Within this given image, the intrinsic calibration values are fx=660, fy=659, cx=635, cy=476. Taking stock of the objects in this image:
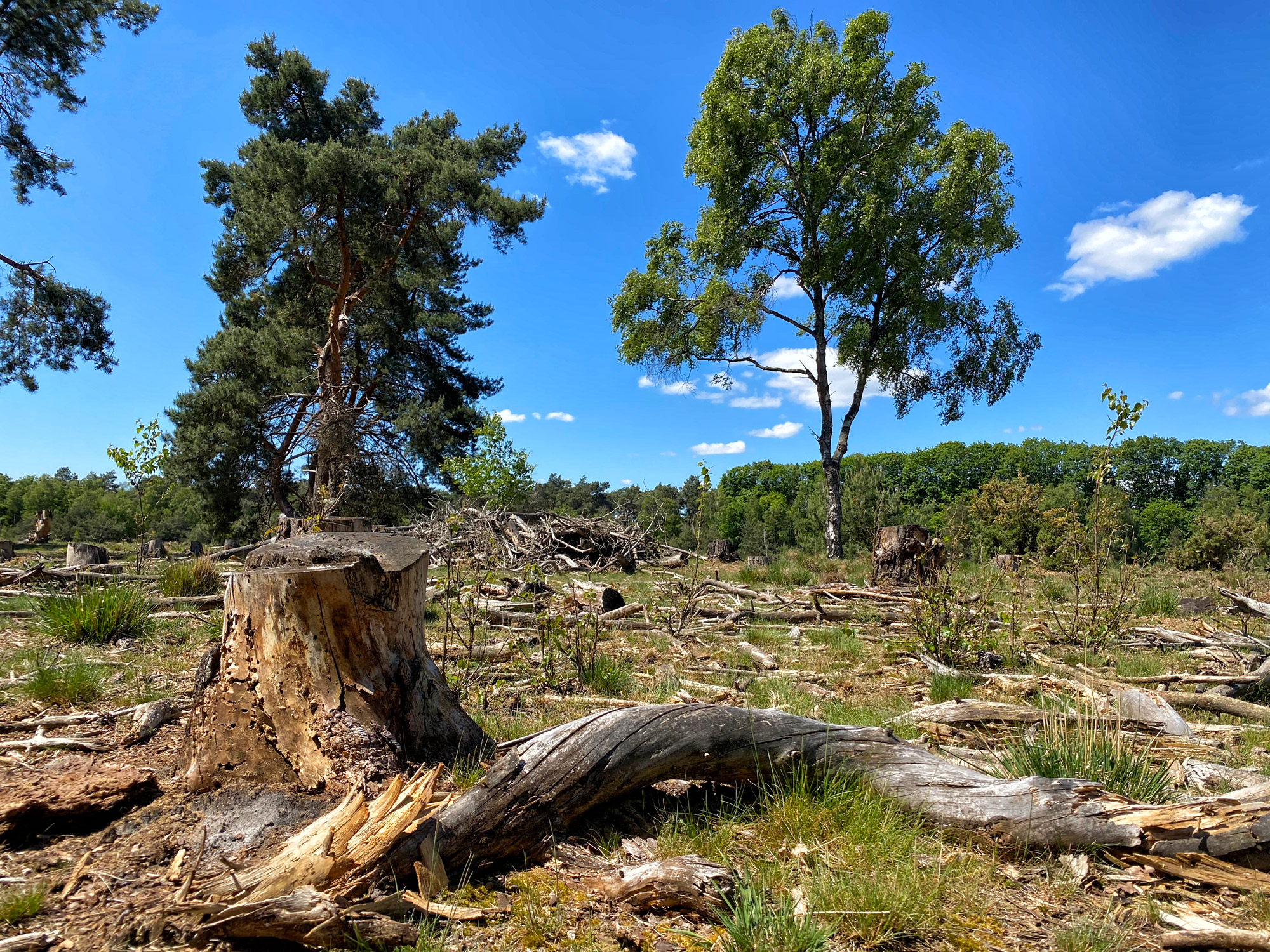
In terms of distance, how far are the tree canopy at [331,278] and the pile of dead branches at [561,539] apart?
473cm

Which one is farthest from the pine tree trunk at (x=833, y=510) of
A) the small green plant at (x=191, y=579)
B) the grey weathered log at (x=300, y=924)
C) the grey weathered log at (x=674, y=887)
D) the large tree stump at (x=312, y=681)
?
the grey weathered log at (x=300, y=924)

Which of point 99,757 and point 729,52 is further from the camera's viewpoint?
point 729,52

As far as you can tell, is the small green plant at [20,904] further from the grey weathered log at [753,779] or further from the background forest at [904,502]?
the background forest at [904,502]

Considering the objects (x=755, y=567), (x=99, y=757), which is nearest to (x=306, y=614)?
(x=99, y=757)

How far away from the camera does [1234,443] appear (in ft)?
131

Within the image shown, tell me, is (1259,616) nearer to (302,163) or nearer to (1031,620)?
(1031,620)

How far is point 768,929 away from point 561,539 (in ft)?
43.0

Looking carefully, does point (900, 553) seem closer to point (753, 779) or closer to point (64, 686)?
point (753, 779)

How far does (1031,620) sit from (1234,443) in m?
45.0

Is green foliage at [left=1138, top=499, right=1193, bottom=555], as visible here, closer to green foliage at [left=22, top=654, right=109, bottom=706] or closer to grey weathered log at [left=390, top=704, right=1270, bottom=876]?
grey weathered log at [left=390, top=704, right=1270, bottom=876]

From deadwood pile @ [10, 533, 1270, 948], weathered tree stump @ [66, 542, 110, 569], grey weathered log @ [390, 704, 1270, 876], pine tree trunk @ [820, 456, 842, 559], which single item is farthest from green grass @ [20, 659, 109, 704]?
pine tree trunk @ [820, 456, 842, 559]

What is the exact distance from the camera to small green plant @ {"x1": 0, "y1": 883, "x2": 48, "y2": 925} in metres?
1.97

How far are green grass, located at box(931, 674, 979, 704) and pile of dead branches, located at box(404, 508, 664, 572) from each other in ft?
28.2

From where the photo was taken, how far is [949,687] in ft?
15.7
